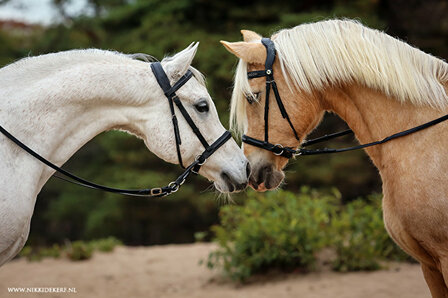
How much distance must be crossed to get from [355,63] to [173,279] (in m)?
4.63

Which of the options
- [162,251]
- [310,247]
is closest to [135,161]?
[162,251]

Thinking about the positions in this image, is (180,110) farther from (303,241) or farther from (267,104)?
(303,241)

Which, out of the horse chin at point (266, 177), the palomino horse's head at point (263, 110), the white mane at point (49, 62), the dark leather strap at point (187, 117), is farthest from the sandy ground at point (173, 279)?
the white mane at point (49, 62)

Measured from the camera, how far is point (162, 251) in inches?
316

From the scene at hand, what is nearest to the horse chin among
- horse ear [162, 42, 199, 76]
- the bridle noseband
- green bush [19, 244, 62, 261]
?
the bridle noseband

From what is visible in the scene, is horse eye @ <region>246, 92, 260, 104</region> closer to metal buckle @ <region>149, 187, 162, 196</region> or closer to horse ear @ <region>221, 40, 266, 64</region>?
horse ear @ <region>221, 40, 266, 64</region>

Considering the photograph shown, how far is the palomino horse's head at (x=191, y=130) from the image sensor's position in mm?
2832

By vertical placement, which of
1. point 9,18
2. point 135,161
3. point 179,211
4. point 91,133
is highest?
point 9,18

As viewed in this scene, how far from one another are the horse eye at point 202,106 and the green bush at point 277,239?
3.23 m

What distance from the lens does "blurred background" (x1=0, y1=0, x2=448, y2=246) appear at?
11.3 meters

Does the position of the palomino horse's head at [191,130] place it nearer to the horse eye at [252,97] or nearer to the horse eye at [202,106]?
the horse eye at [202,106]

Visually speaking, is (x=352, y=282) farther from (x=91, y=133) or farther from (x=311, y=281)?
Result: (x=91, y=133)

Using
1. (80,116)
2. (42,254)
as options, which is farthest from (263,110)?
(42,254)

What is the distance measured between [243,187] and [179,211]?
32.2ft
